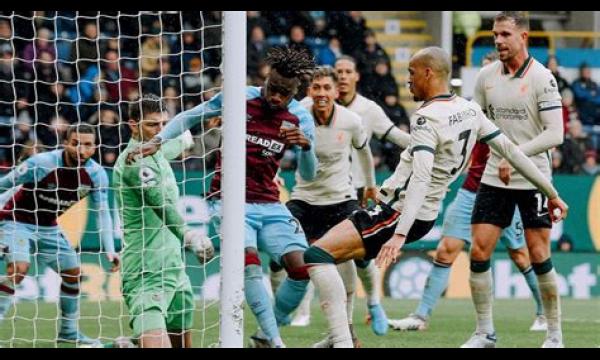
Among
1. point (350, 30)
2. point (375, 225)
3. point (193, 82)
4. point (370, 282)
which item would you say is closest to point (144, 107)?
point (375, 225)

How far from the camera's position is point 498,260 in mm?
14477

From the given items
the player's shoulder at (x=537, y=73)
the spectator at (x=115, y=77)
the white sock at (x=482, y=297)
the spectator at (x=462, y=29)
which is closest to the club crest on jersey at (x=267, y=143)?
the white sock at (x=482, y=297)

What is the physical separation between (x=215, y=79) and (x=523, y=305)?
205 inches

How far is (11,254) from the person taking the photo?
9.41 metres

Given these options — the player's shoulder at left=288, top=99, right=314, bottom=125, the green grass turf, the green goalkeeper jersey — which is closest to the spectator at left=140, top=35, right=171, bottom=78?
the green grass turf

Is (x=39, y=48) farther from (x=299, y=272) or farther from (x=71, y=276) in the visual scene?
(x=299, y=272)

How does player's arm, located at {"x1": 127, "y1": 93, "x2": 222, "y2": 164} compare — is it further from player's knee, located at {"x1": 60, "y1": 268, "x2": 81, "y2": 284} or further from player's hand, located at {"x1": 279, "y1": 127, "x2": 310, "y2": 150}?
player's knee, located at {"x1": 60, "y1": 268, "x2": 81, "y2": 284}

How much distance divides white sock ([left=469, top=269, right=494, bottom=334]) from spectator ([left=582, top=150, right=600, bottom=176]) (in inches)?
305

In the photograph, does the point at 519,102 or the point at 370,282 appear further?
the point at 370,282

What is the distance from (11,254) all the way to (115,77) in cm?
507

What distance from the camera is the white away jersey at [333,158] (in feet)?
31.7

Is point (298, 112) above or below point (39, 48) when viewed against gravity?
below

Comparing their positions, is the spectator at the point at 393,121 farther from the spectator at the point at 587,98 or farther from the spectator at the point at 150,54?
the spectator at the point at 150,54

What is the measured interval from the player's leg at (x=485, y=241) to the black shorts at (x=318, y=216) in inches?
60.8
